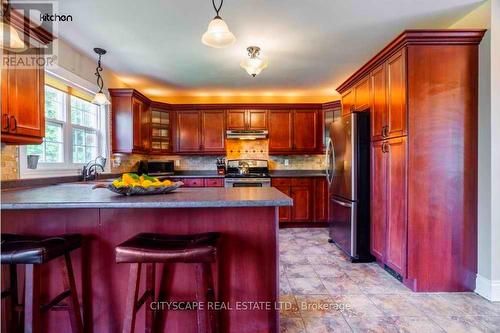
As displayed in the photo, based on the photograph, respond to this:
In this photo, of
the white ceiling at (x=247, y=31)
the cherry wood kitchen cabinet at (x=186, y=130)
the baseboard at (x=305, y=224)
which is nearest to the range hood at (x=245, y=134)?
the cherry wood kitchen cabinet at (x=186, y=130)

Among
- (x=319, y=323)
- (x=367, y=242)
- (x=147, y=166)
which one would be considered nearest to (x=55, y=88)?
(x=147, y=166)

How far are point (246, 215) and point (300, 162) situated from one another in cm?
384

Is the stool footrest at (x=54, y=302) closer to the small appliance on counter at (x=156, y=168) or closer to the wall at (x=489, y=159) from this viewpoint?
the wall at (x=489, y=159)

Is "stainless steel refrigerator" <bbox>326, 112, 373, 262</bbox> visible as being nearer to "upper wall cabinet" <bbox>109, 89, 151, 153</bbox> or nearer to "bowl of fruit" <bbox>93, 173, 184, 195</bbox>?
"bowl of fruit" <bbox>93, 173, 184, 195</bbox>

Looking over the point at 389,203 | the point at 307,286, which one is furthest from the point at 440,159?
the point at 307,286

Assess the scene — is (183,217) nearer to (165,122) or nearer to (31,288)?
(31,288)

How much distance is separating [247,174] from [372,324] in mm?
3268

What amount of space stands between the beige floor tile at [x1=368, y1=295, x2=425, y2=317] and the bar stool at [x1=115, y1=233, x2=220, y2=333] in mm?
1377

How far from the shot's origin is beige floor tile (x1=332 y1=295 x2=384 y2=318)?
2.05 metres

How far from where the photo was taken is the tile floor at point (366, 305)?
190 centimetres

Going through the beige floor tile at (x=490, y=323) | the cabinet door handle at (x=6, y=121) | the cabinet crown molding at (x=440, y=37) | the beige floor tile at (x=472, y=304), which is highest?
the cabinet crown molding at (x=440, y=37)

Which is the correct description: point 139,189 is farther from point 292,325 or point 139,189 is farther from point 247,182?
point 247,182

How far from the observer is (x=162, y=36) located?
2.86 m

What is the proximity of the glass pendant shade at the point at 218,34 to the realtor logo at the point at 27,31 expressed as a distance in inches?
46.3
